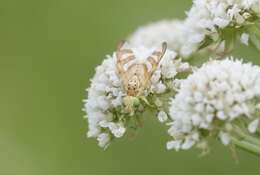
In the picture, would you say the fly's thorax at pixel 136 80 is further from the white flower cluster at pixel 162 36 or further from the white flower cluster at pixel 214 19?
the white flower cluster at pixel 162 36

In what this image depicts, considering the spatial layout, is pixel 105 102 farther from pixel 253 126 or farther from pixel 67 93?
pixel 67 93

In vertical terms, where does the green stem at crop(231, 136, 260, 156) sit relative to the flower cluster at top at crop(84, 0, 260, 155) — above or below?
below

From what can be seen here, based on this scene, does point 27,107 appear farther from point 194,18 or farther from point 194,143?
point 194,143

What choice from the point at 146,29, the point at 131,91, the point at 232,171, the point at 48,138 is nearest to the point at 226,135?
the point at 131,91

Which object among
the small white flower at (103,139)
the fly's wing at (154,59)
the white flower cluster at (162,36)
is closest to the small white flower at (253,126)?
the fly's wing at (154,59)

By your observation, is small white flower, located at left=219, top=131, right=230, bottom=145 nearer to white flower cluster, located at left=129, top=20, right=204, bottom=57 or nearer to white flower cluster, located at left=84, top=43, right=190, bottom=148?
white flower cluster, located at left=84, top=43, right=190, bottom=148

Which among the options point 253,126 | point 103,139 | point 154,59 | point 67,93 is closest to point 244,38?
point 154,59

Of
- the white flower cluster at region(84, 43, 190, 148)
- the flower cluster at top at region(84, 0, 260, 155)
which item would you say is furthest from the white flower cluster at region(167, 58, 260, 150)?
the white flower cluster at region(84, 43, 190, 148)
